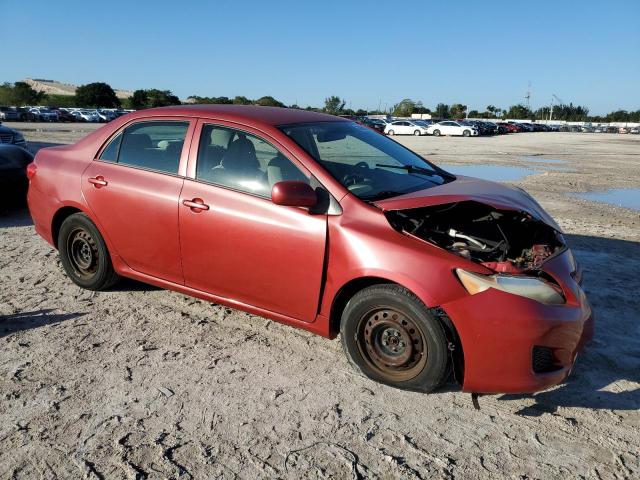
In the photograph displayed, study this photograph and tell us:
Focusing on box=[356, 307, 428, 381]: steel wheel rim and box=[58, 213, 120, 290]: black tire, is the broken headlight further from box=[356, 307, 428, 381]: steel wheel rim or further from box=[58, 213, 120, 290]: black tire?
box=[58, 213, 120, 290]: black tire

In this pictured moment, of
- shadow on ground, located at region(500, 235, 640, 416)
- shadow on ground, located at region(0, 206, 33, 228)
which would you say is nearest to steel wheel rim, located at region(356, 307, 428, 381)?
shadow on ground, located at region(500, 235, 640, 416)

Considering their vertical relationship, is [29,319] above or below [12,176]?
below

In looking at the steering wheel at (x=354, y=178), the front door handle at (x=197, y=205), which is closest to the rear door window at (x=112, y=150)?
the front door handle at (x=197, y=205)

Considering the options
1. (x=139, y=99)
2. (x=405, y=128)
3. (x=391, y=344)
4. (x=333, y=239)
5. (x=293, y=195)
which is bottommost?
(x=391, y=344)

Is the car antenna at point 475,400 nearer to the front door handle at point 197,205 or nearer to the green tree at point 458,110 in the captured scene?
the front door handle at point 197,205

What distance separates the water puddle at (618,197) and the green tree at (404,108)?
9976cm

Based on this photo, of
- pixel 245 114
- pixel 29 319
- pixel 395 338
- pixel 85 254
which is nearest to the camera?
pixel 395 338

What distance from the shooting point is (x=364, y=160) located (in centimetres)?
437

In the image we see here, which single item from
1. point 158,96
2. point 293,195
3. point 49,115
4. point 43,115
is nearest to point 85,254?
point 293,195

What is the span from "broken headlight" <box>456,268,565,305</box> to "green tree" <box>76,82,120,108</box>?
4089 inches

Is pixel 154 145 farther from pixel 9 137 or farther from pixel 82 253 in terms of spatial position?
pixel 9 137

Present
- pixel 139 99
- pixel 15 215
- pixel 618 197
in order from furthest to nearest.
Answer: pixel 139 99 → pixel 618 197 → pixel 15 215

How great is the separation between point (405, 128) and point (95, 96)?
69427 millimetres

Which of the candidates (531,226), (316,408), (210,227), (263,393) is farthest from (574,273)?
(210,227)
